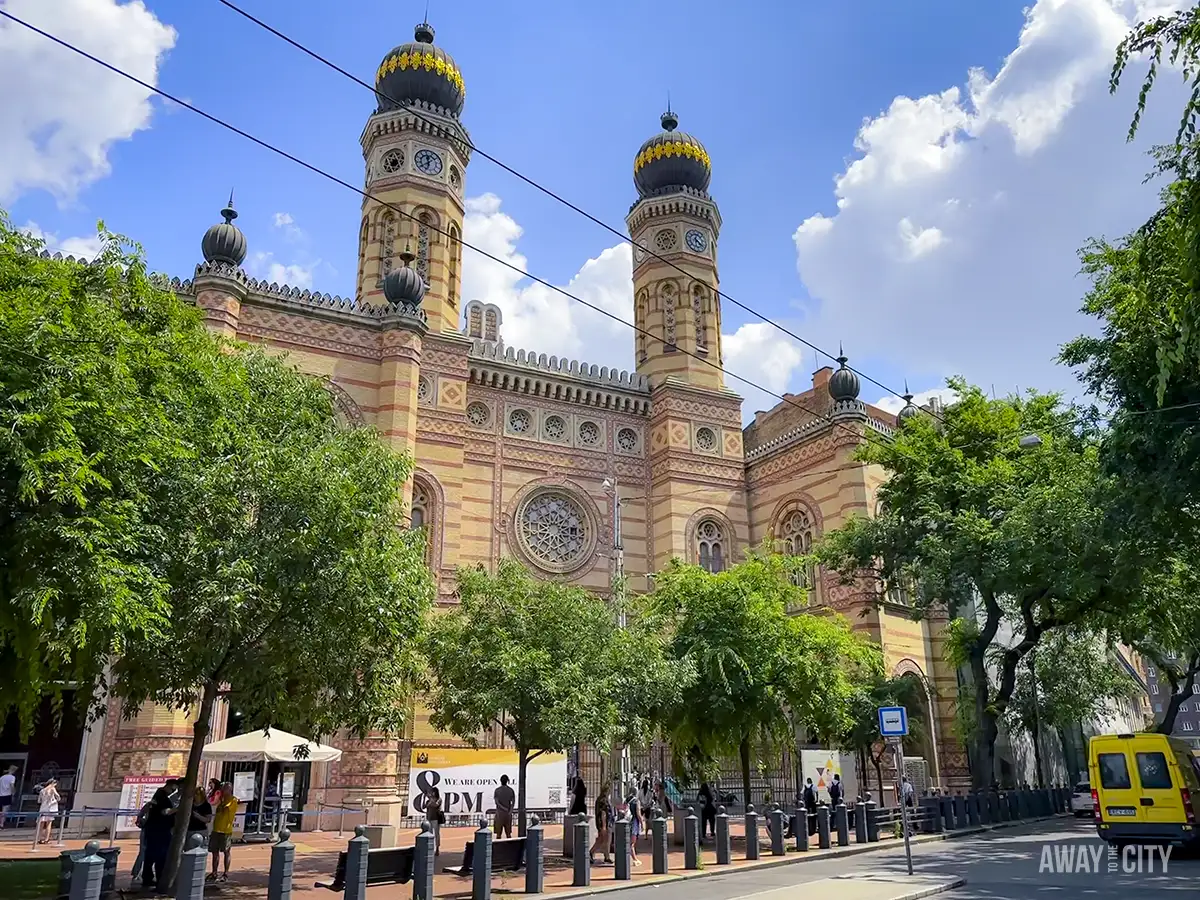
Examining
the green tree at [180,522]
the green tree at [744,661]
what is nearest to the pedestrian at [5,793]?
the green tree at [180,522]

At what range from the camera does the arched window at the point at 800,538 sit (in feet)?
96.0

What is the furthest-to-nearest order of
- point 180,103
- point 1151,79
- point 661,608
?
point 661,608, point 180,103, point 1151,79

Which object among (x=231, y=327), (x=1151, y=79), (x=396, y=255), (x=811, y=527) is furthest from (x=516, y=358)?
(x=1151, y=79)

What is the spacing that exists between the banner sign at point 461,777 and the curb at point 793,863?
713cm

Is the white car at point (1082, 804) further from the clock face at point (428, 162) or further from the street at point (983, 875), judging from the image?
the clock face at point (428, 162)

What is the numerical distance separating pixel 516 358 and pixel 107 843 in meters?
18.0

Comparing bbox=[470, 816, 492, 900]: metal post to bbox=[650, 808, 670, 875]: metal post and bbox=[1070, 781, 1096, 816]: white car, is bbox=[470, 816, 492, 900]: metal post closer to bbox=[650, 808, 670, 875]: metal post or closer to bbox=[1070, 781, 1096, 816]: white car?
bbox=[650, 808, 670, 875]: metal post

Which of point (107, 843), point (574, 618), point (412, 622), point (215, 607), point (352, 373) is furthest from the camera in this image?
point (352, 373)

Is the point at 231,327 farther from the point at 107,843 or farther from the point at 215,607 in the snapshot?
the point at 215,607

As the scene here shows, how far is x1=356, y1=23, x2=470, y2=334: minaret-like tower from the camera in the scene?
1137 inches

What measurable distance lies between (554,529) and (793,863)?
1581cm

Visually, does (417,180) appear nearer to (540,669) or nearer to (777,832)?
(540,669)

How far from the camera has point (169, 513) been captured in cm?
1001

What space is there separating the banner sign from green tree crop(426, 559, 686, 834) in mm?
3858
